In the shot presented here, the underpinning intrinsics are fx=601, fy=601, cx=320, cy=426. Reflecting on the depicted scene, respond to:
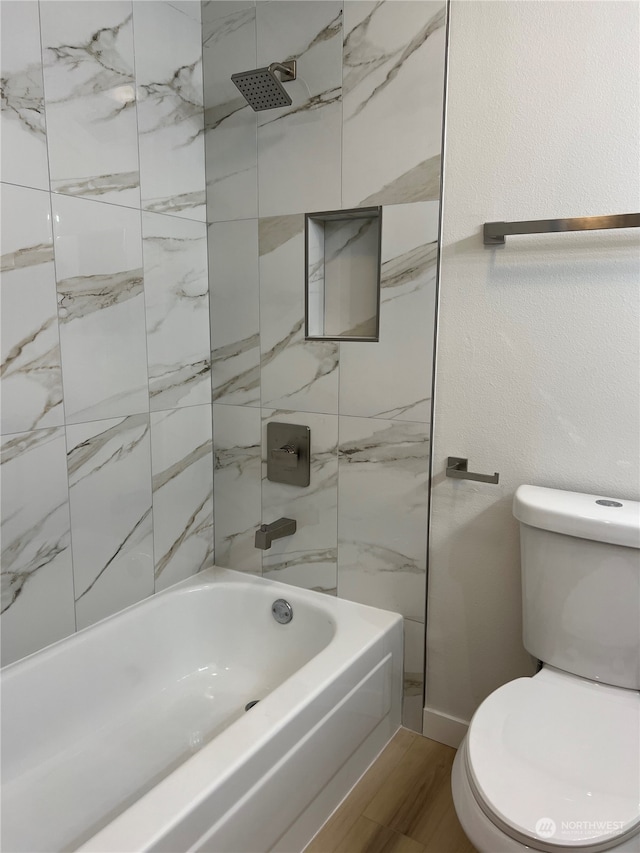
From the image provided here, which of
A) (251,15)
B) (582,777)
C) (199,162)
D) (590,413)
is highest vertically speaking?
(251,15)

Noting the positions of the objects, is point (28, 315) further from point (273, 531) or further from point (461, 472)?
point (461, 472)

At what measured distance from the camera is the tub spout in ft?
6.28

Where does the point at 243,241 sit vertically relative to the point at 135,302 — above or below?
above

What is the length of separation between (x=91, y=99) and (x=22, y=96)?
0.21 m

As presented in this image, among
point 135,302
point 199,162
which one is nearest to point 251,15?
point 199,162

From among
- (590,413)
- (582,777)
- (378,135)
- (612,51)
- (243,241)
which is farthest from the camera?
(243,241)

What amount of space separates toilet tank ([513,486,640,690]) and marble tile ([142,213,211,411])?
3.81 ft

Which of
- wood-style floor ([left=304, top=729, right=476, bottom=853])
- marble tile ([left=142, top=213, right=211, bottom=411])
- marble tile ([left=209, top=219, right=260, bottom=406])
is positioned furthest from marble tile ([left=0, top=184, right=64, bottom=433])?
wood-style floor ([left=304, top=729, right=476, bottom=853])

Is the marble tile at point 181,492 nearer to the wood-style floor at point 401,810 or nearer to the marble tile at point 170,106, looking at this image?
the marble tile at point 170,106

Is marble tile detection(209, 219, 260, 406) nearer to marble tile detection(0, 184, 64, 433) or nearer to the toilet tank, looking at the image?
marble tile detection(0, 184, 64, 433)

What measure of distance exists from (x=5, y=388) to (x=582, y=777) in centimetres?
155

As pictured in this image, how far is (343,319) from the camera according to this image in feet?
6.52

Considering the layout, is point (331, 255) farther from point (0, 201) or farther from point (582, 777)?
point (582, 777)

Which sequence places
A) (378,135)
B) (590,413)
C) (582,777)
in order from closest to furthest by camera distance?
1. (582,777)
2. (590,413)
3. (378,135)
